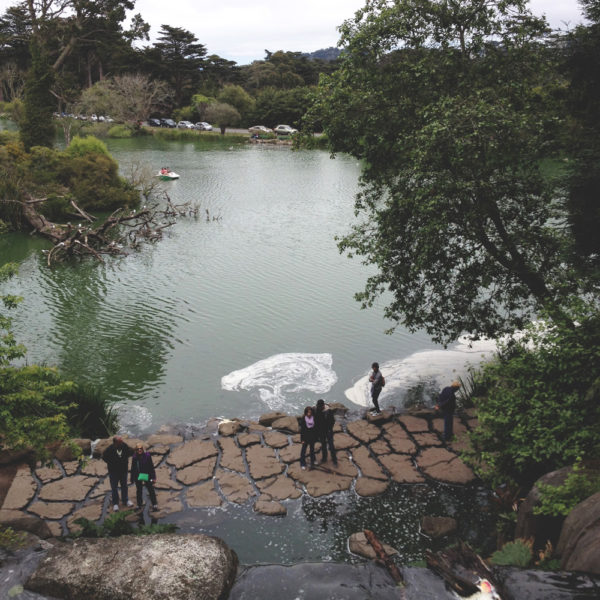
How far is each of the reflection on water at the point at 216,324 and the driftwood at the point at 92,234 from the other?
735 mm

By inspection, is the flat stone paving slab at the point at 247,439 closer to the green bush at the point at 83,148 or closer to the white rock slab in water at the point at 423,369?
the white rock slab in water at the point at 423,369

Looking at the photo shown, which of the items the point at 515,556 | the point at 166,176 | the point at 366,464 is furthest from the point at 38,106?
the point at 515,556

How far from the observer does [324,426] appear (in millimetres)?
10852

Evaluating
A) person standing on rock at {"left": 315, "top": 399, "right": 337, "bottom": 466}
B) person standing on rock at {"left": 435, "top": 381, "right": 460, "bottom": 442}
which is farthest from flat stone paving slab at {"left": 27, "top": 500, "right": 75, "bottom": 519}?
person standing on rock at {"left": 435, "top": 381, "right": 460, "bottom": 442}

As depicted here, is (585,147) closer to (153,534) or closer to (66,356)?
(153,534)

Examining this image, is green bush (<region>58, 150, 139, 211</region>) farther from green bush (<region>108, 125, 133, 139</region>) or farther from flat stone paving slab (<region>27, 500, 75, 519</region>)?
green bush (<region>108, 125, 133, 139</region>)

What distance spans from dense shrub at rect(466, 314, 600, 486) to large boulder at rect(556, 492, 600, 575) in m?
0.91

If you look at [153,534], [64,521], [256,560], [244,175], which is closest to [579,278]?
[256,560]

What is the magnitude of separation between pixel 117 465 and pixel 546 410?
23.7 feet

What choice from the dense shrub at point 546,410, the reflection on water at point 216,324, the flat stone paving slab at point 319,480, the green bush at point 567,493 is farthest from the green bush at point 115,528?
the green bush at point 567,493

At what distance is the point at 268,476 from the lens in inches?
426

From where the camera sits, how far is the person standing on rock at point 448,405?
38.2ft

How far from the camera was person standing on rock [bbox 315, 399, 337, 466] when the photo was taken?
10.7 metres

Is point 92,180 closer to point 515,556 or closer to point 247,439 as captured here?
point 247,439
